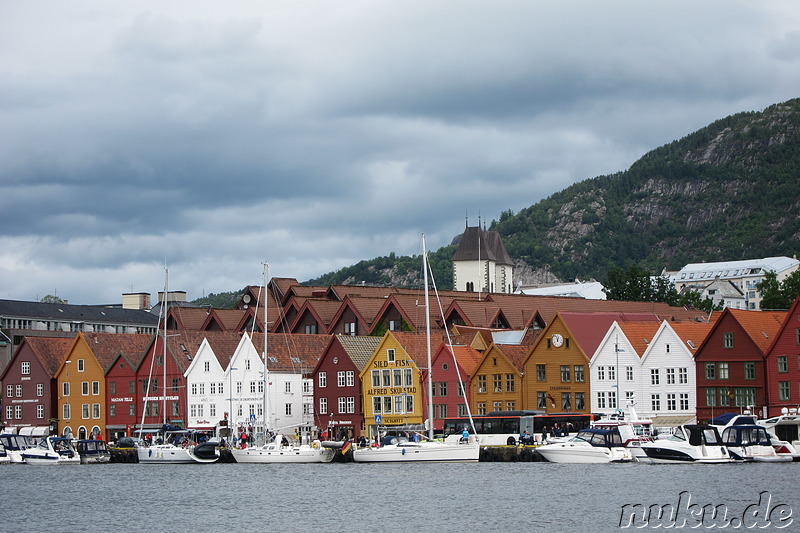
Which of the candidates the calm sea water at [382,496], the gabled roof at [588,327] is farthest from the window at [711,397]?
the calm sea water at [382,496]

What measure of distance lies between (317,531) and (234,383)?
65.3 m

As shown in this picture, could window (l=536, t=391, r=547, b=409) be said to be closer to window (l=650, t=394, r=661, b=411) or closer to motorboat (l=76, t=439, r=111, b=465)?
window (l=650, t=394, r=661, b=411)

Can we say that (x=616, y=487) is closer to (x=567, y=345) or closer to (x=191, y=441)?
(x=567, y=345)

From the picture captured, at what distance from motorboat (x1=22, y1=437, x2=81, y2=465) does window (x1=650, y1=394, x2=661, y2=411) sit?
48.4 m

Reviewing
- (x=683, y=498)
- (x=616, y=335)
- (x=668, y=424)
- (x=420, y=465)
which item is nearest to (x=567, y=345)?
(x=616, y=335)

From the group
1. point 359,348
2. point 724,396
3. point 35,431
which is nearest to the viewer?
point 724,396

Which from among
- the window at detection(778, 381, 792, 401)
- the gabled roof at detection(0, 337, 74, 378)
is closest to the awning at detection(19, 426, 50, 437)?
the gabled roof at detection(0, 337, 74, 378)

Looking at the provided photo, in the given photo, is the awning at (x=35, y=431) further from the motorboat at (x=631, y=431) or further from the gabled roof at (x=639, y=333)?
the motorboat at (x=631, y=431)

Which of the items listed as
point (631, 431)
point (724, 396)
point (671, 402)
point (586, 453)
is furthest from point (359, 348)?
point (586, 453)

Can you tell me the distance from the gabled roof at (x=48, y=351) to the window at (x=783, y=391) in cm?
7459

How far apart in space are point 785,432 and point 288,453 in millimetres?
35490

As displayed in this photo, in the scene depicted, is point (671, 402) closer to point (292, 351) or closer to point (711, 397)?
point (711, 397)

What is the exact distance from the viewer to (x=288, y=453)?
312 feet

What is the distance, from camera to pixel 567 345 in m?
107
